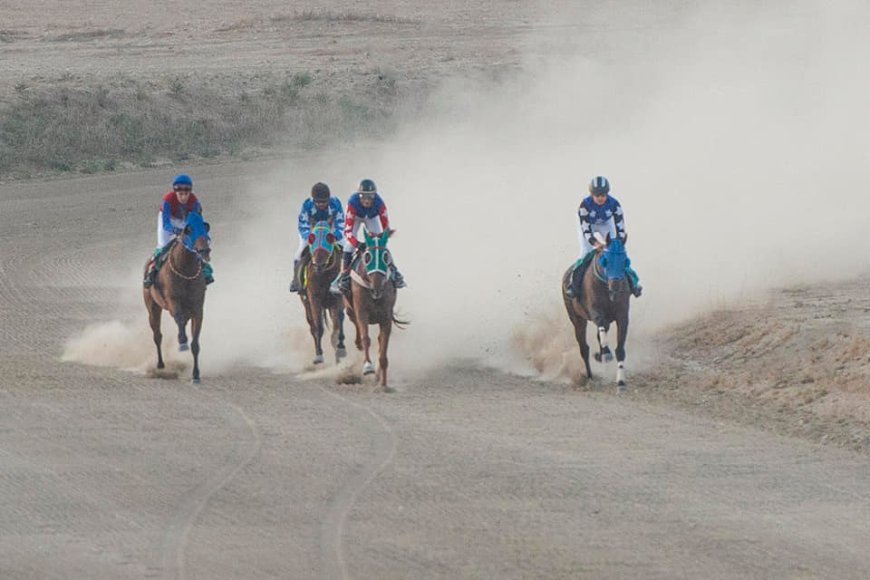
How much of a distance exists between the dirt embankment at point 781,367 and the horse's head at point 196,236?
20.1 ft

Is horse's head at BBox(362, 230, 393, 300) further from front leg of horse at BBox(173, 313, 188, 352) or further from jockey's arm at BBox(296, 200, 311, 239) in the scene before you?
jockey's arm at BBox(296, 200, 311, 239)

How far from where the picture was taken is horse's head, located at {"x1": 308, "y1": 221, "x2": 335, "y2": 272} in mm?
23922

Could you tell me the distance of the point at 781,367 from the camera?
2152 cm

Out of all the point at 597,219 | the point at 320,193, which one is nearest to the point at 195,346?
the point at 320,193

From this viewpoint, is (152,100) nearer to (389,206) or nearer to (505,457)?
(389,206)

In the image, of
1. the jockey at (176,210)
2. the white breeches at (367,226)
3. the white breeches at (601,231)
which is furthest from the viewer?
the jockey at (176,210)

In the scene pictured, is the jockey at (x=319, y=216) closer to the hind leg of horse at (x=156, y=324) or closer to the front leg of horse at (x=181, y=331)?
the hind leg of horse at (x=156, y=324)

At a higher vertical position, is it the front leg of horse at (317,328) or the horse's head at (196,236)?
the horse's head at (196,236)

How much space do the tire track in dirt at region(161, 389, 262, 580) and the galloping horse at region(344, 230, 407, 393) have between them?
332 centimetres

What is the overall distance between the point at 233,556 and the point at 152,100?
42.9 meters

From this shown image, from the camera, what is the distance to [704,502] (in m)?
15.0

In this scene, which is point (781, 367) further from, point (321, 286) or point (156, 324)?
point (156, 324)

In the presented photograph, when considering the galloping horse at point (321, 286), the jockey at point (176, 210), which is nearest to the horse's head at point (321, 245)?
the galloping horse at point (321, 286)

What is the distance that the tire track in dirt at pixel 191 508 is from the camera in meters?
12.8
